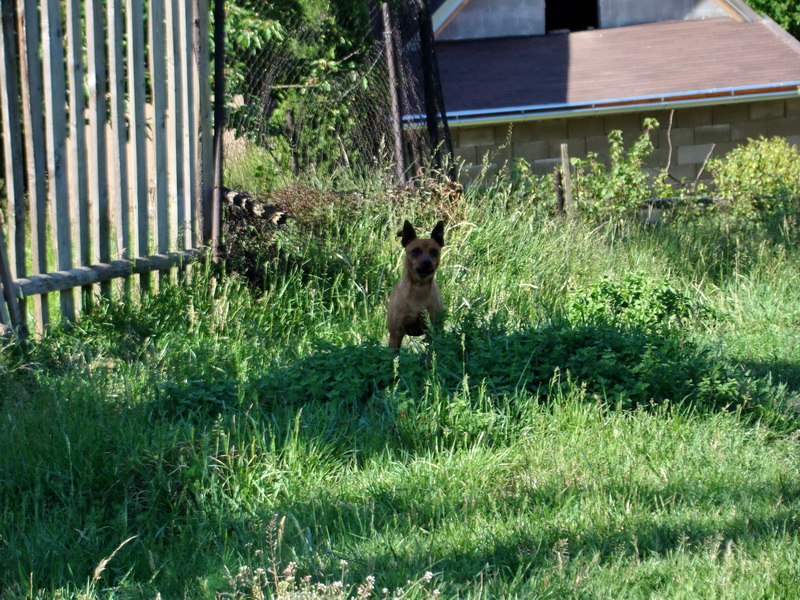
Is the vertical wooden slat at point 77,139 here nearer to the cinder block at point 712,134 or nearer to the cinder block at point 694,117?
the cinder block at point 694,117

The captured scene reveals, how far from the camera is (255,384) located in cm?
471

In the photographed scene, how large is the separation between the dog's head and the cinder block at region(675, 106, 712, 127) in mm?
9994

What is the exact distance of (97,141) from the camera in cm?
602

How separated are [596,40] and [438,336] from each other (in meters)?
13.1

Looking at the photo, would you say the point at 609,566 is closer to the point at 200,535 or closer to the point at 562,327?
the point at 200,535

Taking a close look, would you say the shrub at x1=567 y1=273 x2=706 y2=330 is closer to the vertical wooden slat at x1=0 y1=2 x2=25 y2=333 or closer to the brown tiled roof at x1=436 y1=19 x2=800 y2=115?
the vertical wooden slat at x1=0 y1=2 x2=25 y2=333

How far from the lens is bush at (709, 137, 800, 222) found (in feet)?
34.9

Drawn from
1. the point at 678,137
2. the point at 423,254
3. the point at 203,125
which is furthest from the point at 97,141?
the point at 678,137

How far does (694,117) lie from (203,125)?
1041cm

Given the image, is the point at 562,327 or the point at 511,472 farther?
the point at 562,327

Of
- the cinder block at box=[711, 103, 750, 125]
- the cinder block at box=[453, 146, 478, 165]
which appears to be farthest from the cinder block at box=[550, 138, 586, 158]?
the cinder block at box=[711, 103, 750, 125]

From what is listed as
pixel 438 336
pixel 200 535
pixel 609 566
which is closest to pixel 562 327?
pixel 438 336

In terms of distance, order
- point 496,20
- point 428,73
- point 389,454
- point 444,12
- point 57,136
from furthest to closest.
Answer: point 496,20, point 444,12, point 428,73, point 57,136, point 389,454

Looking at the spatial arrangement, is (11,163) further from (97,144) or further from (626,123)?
(626,123)
